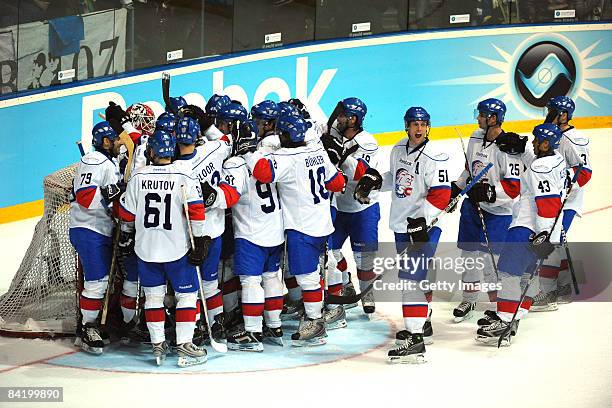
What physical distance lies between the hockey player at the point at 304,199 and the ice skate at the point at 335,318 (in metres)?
0.42

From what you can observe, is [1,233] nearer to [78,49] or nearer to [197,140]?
[78,49]

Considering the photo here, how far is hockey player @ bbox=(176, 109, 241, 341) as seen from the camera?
256 inches

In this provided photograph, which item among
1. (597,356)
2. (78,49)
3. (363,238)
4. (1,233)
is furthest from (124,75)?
(597,356)

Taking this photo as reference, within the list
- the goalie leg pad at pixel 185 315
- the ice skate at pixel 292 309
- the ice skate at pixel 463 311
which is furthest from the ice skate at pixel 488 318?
the goalie leg pad at pixel 185 315

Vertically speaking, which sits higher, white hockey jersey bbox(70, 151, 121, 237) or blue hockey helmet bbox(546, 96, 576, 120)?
blue hockey helmet bbox(546, 96, 576, 120)

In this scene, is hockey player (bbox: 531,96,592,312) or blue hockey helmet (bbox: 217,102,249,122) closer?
blue hockey helmet (bbox: 217,102,249,122)

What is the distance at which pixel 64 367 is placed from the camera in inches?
254

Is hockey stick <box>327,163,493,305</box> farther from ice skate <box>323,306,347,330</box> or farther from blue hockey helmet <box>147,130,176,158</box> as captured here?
blue hockey helmet <box>147,130,176,158</box>

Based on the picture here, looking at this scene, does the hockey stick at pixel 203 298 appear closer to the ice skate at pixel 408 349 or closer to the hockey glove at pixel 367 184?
the ice skate at pixel 408 349

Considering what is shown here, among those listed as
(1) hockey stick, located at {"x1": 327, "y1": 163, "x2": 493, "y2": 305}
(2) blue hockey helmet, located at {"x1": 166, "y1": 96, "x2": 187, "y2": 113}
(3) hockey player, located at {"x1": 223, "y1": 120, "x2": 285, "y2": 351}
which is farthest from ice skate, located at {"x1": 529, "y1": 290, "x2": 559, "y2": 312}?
(2) blue hockey helmet, located at {"x1": 166, "y1": 96, "x2": 187, "y2": 113}

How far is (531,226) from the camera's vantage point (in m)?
7.11

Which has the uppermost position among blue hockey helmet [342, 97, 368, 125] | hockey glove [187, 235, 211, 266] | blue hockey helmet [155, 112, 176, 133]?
blue hockey helmet [342, 97, 368, 125]

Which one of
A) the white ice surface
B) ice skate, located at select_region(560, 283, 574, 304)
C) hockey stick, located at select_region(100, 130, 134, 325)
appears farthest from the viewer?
ice skate, located at select_region(560, 283, 574, 304)

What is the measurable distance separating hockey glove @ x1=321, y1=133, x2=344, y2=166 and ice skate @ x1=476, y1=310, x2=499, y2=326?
140 centimetres
